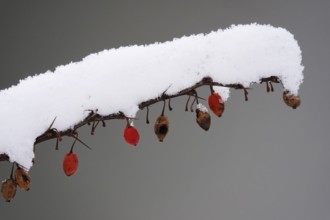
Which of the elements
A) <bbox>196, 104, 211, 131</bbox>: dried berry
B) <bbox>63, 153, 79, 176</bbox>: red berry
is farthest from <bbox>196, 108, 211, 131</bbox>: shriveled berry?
<bbox>63, 153, 79, 176</bbox>: red berry

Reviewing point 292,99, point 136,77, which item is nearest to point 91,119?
point 136,77

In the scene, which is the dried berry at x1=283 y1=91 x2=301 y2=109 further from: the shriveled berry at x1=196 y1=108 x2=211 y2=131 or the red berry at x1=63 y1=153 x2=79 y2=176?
the red berry at x1=63 y1=153 x2=79 y2=176

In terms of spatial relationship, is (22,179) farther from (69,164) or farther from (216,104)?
(216,104)

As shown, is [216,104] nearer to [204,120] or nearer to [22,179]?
[204,120]

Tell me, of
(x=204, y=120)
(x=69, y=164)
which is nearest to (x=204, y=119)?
(x=204, y=120)

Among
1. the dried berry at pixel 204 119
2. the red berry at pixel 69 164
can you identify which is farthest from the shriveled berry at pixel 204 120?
the red berry at pixel 69 164

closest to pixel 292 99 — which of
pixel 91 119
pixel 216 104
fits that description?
pixel 216 104

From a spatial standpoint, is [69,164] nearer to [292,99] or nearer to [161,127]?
[161,127]

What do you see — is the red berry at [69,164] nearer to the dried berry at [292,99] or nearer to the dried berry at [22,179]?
the dried berry at [22,179]

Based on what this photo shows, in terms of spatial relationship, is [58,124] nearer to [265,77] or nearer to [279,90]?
[265,77]
